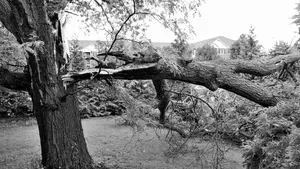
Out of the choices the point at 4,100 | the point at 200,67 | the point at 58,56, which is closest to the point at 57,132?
the point at 58,56

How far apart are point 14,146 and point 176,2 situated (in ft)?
16.6

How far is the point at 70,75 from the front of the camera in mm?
3354

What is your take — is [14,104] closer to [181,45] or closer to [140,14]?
[140,14]

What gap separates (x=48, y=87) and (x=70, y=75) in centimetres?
33

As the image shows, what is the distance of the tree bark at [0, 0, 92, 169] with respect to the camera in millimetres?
3076

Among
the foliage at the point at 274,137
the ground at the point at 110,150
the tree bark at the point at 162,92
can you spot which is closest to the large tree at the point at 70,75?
the tree bark at the point at 162,92

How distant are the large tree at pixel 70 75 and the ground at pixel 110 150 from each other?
3.60 ft

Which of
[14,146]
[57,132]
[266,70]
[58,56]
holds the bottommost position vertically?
[14,146]

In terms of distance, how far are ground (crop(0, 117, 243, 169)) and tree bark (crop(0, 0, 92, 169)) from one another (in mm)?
998

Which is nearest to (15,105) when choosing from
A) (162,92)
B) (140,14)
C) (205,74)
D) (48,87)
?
(48,87)

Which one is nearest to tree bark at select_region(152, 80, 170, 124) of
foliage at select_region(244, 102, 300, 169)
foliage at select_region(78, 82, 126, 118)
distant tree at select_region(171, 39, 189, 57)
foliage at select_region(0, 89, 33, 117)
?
distant tree at select_region(171, 39, 189, 57)

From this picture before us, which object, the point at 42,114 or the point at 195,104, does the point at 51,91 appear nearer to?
the point at 42,114

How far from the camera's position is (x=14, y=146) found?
5781 mm

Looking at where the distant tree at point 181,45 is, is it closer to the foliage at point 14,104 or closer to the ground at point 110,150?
the ground at point 110,150
